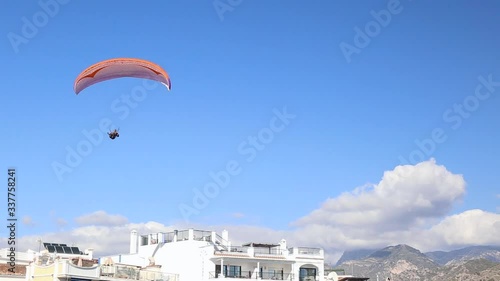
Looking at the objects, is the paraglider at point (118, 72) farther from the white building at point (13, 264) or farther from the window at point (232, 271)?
the window at point (232, 271)

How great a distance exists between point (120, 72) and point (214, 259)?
2057 cm

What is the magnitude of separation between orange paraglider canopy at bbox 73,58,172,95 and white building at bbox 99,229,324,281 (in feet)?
55.6

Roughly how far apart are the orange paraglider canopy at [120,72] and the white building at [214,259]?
55.6 feet

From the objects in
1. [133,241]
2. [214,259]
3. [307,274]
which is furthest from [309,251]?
[133,241]

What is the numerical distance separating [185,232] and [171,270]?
4.04 m

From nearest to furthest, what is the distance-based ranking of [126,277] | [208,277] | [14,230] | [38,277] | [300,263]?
[14,230] → [38,277] → [126,277] → [208,277] → [300,263]

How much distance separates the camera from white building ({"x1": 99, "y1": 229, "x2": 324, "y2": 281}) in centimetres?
6631

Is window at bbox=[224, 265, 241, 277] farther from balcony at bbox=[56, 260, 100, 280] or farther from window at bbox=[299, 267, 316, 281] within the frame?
balcony at bbox=[56, 260, 100, 280]

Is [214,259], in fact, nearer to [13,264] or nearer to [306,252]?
[306,252]

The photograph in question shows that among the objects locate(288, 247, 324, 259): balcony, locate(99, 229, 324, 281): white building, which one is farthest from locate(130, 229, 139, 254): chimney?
locate(288, 247, 324, 259): balcony

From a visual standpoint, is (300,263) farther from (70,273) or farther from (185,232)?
(70,273)

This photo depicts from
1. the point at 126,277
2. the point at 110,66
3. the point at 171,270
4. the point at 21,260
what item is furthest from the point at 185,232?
the point at 110,66

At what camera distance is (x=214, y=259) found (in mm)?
66188

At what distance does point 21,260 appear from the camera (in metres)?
60.5
